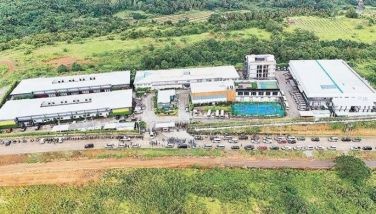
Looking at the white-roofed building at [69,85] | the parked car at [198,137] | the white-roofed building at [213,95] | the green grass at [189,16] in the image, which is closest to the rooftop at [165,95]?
the white-roofed building at [213,95]

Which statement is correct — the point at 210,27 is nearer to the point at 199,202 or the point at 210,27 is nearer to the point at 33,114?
the point at 33,114

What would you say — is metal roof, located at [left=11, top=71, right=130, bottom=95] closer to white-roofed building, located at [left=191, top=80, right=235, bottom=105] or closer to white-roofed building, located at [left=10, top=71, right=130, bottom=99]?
white-roofed building, located at [left=10, top=71, right=130, bottom=99]

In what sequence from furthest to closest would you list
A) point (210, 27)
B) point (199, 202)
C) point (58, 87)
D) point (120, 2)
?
point (120, 2) < point (210, 27) < point (58, 87) < point (199, 202)

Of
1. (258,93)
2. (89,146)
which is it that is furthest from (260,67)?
(89,146)

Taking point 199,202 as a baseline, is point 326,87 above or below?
above

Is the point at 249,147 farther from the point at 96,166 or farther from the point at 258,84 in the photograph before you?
the point at 96,166

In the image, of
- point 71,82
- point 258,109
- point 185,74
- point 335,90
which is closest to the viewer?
point 258,109

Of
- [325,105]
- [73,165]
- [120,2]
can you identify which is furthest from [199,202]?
[120,2]
